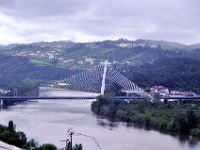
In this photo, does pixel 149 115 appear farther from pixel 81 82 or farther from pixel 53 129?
pixel 81 82

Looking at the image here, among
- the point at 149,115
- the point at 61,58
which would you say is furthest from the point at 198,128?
the point at 61,58

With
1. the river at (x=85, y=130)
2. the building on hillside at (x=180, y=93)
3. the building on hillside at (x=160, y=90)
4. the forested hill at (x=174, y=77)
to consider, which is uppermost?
the forested hill at (x=174, y=77)

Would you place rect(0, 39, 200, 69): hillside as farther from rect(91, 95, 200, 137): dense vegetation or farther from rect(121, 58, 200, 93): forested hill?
rect(91, 95, 200, 137): dense vegetation

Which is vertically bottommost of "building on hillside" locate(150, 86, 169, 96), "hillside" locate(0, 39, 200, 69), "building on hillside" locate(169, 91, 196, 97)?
"building on hillside" locate(169, 91, 196, 97)

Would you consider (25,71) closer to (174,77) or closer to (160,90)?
(174,77)

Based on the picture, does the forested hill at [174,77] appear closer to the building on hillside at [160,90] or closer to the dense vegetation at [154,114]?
the building on hillside at [160,90]

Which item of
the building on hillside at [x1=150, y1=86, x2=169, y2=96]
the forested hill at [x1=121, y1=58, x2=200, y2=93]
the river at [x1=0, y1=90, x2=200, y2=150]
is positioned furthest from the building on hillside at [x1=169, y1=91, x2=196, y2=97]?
the river at [x1=0, y1=90, x2=200, y2=150]

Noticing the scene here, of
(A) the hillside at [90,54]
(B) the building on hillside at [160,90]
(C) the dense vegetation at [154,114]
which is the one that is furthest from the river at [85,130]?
(A) the hillside at [90,54]
